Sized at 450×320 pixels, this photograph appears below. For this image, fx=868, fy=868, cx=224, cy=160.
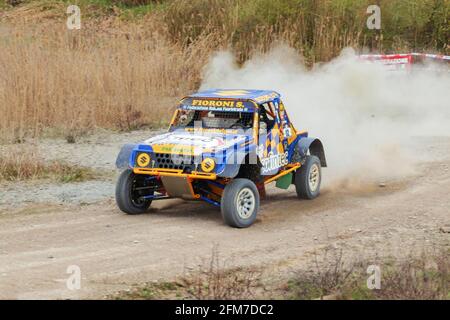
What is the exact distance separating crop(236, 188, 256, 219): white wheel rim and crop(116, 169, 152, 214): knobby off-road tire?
150 cm

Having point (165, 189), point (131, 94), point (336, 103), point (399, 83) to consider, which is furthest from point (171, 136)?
point (399, 83)

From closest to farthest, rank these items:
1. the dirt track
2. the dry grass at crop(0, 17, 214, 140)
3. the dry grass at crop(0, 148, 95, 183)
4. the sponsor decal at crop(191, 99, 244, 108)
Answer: the dirt track < the sponsor decal at crop(191, 99, 244, 108) < the dry grass at crop(0, 148, 95, 183) < the dry grass at crop(0, 17, 214, 140)

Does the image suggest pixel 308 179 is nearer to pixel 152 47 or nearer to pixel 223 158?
pixel 223 158

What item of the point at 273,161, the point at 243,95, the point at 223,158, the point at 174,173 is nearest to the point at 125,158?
the point at 174,173

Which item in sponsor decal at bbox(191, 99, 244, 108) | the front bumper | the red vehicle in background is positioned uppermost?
the red vehicle in background

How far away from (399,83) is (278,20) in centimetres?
382

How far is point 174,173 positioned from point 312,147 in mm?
3062

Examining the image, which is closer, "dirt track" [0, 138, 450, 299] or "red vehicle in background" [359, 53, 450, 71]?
"dirt track" [0, 138, 450, 299]

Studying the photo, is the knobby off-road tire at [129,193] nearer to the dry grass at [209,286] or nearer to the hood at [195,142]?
the hood at [195,142]

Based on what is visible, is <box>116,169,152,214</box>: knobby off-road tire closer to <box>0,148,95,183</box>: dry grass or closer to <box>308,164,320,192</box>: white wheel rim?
<box>0,148,95,183</box>: dry grass

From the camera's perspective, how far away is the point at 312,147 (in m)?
13.2

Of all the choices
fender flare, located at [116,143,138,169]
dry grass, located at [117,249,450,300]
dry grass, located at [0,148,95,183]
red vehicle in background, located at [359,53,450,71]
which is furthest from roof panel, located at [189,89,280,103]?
red vehicle in background, located at [359,53,450,71]

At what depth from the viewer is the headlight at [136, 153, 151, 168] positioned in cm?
1108

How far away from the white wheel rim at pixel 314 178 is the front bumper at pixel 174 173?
2392mm
